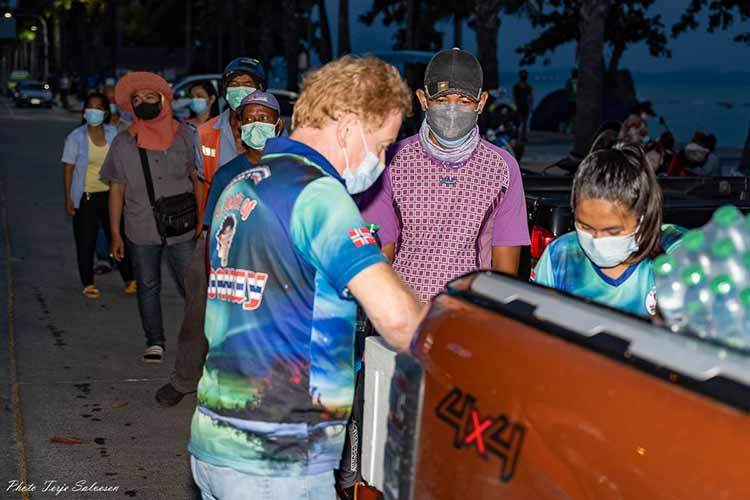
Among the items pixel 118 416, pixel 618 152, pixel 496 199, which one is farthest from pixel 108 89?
pixel 618 152

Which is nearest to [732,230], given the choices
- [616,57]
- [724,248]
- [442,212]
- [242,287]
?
[724,248]

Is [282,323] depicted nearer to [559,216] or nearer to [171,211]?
[559,216]

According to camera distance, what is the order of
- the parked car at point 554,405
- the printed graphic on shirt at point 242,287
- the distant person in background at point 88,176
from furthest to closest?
the distant person in background at point 88,176
the printed graphic on shirt at point 242,287
the parked car at point 554,405

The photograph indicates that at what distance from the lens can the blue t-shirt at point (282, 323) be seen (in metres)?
2.74

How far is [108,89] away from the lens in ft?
49.2

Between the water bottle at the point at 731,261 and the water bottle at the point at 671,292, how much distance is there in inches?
3.6

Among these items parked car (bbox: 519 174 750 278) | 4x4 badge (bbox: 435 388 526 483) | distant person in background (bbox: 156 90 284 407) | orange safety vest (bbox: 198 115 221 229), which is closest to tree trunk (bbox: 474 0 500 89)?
orange safety vest (bbox: 198 115 221 229)

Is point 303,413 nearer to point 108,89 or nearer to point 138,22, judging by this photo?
Answer: point 108,89

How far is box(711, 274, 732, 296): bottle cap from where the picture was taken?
2.02 m


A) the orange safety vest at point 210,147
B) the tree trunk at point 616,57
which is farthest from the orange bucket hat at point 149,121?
the tree trunk at point 616,57

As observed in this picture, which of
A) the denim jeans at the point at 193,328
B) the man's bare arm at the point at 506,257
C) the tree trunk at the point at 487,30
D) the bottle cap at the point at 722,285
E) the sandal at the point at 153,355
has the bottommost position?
the sandal at the point at 153,355

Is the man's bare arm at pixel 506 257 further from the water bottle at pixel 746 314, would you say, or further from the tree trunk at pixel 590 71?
the tree trunk at pixel 590 71

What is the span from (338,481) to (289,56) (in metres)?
38.9

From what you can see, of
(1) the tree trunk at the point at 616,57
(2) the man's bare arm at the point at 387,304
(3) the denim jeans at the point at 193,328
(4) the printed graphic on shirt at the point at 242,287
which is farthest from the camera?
(1) the tree trunk at the point at 616,57
